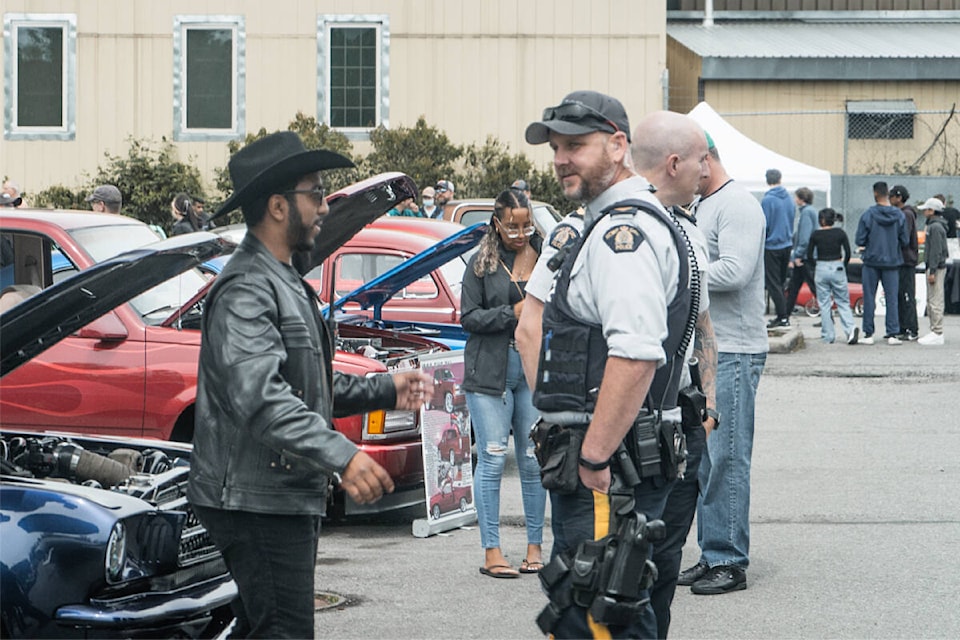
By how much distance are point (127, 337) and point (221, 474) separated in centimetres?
462

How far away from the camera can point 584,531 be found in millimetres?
4172

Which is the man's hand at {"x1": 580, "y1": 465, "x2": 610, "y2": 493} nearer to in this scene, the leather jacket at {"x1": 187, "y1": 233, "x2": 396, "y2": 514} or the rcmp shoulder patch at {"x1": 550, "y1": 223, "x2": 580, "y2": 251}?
the leather jacket at {"x1": 187, "y1": 233, "x2": 396, "y2": 514}

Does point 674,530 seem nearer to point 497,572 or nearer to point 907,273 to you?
point 497,572

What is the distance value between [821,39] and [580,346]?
27311mm

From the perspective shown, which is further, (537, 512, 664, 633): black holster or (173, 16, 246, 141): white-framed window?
(173, 16, 246, 141): white-framed window

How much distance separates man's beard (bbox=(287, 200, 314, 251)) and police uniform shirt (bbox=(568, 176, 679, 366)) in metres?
0.78

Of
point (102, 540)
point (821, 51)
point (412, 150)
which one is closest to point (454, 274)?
point (102, 540)

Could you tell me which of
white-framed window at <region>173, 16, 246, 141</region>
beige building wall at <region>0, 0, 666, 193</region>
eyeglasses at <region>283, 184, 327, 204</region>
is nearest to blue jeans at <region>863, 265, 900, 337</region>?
beige building wall at <region>0, 0, 666, 193</region>

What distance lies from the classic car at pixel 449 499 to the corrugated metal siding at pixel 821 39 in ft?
65.9

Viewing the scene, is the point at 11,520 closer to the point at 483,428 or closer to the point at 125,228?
the point at 483,428

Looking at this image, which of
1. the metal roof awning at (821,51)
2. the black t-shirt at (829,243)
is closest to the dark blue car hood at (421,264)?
the black t-shirt at (829,243)

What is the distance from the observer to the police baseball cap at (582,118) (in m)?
4.29

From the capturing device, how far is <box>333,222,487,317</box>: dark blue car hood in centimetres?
877

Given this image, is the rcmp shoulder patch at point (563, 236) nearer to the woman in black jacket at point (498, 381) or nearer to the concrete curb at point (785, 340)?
the woman in black jacket at point (498, 381)
